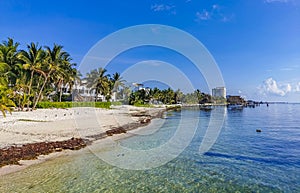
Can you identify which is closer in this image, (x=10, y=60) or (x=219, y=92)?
(x=10, y=60)

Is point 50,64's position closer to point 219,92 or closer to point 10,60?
point 10,60

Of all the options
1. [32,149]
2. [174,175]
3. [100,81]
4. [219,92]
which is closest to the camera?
[174,175]

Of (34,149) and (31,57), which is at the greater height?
(31,57)

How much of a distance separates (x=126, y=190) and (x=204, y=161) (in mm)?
6101

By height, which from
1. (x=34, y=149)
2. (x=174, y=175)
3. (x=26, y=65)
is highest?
(x=26, y=65)

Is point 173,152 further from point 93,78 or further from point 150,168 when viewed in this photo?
point 93,78

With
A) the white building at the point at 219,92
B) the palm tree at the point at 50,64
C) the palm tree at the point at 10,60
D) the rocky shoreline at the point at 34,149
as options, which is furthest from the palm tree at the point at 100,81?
the white building at the point at 219,92

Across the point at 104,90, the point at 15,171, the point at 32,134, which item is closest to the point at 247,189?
the point at 15,171

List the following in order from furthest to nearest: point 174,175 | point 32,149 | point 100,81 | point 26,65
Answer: point 100,81 → point 26,65 → point 32,149 → point 174,175

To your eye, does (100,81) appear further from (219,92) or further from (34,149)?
(219,92)

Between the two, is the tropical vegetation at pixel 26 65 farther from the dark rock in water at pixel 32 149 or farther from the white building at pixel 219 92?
the white building at pixel 219 92

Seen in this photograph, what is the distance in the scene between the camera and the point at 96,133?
65.7ft

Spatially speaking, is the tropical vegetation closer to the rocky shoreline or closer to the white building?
the rocky shoreline

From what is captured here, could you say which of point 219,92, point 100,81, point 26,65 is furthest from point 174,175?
point 219,92
